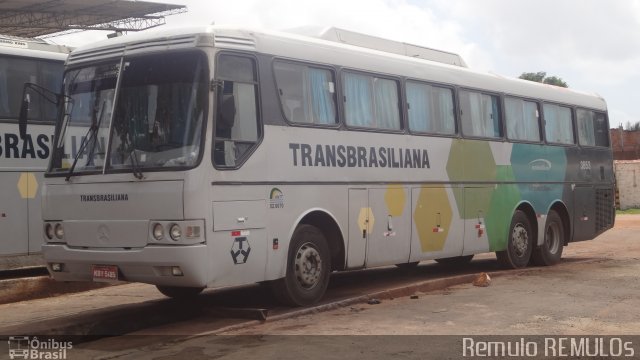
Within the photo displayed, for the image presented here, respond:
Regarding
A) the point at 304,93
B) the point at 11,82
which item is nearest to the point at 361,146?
the point at 304,93

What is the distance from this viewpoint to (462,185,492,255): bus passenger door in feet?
44.0

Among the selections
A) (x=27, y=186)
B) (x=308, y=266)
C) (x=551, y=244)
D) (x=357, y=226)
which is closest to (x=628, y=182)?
(x=551, y=244)

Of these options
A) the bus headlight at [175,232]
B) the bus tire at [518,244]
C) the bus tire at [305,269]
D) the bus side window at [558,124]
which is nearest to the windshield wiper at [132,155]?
the bus headlight at [175,232]

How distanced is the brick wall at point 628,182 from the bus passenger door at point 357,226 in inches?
1315

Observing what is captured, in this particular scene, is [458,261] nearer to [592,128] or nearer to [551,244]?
[551,244]

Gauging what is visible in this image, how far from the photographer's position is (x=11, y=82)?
1320cm

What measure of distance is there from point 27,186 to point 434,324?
7.28 metres

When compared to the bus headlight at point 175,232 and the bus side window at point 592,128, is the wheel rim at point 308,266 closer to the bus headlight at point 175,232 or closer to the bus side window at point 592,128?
the bus headlight at point 175,232

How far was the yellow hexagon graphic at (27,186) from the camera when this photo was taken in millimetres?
12945

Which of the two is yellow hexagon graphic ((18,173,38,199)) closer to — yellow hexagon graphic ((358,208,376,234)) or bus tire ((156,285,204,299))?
bus tire ((156,285,204,299))

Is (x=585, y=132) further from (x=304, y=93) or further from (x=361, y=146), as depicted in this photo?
(x=304, y=93)

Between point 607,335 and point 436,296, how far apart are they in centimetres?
321

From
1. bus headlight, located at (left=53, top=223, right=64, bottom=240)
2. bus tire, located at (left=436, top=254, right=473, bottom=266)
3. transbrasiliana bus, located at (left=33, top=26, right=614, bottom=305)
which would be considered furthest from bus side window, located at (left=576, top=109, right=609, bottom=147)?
bus headlight, located at (left=53, top=223, right=64, bottom=240)

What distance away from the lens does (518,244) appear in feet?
49.0
